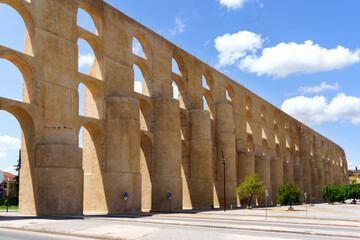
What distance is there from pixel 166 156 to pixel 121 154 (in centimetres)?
647

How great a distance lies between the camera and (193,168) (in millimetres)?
45844

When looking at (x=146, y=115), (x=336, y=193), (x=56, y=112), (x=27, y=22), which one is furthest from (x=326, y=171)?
(x=27, y=22)

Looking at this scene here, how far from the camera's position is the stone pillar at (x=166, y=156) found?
130 ft

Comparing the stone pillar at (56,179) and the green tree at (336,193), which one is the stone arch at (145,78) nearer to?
the stone pillar at (56,179)

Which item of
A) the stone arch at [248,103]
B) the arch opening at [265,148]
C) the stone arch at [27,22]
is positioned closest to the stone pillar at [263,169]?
the arch opening at [265,148]

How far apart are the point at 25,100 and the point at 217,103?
27847mm

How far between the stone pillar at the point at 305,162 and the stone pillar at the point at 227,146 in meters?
35.1

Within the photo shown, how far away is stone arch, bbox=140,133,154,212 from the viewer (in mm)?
40125

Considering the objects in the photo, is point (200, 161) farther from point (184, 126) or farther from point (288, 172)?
point (288, 172)

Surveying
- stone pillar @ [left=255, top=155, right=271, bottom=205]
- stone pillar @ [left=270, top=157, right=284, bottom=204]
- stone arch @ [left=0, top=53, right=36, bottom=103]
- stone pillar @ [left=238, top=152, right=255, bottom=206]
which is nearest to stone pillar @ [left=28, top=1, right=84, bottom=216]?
stone arch @ [left=0, top=53, right=36, bottom=103]

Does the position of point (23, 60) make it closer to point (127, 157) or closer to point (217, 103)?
point (127, 157)

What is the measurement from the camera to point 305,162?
83.4 m

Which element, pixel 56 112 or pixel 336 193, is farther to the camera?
pixel 336 193

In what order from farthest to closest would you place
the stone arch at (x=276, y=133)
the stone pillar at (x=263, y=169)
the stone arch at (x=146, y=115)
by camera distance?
the stone arch at (x=276, y=133) < the stone pillar at (x=263, y=169) < the stone arch at (x=146, y=115)
